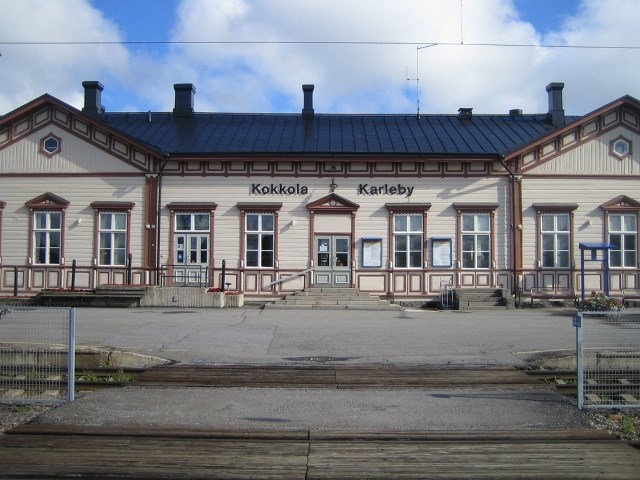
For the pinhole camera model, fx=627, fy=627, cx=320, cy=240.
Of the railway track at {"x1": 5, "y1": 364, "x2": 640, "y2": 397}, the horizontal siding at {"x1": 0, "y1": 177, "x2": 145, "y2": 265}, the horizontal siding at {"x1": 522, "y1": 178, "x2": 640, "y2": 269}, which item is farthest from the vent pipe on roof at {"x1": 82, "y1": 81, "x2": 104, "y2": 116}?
the railway track at {"x1": 5, "y1": 364, "x2": 640, "y2": 397}

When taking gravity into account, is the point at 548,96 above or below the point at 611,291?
above

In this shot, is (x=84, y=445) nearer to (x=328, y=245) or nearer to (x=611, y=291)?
(x=328, y=245)

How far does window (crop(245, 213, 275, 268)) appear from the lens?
24.8 m

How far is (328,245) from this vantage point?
24.7 m

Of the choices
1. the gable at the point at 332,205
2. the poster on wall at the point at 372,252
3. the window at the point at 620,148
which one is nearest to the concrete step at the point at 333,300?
the poster on wall at the point at 372,252

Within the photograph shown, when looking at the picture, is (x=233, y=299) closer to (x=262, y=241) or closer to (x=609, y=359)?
(x=262, y=241)

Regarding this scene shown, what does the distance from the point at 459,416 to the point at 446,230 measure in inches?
671

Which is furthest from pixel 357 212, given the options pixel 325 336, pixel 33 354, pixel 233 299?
pixel 33 354

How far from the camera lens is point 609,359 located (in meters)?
10.2

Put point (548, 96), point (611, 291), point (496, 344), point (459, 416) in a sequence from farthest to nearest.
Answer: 1. point (548, 96)
2. point (611, 291)
3. point (496, 344)
4. point (459, 416)

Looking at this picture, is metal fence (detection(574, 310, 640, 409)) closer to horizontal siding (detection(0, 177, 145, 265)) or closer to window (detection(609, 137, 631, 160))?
window (detection(609, 137, 631, 160))

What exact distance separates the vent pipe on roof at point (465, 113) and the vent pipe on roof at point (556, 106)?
3725 mm

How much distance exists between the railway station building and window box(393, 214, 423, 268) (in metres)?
0.06

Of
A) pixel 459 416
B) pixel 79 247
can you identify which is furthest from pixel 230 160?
pixel 459 416
